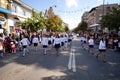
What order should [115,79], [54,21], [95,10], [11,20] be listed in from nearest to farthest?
[115,79] → [11,20] → [54,21] → [95,10]

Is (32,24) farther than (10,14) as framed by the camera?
Yes

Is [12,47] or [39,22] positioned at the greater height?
[39,22]

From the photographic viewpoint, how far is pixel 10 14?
111 feet

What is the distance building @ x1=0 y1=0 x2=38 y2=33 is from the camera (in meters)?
30.5

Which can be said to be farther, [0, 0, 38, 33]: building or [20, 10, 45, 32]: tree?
[20, 10, 45, 32]: tree

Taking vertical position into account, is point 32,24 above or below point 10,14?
below

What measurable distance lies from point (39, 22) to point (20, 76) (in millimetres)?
31954

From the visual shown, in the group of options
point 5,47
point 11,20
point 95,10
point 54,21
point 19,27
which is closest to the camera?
point 5,47

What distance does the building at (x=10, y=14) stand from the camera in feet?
→ 100

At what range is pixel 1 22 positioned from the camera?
30109 mm

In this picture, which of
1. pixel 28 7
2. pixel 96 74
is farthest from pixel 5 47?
pixel 28 7

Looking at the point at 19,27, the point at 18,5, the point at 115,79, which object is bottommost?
the point at 115,79

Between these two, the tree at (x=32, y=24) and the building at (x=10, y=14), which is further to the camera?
the tree at (x=32, y=24)

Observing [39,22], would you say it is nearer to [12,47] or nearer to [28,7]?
[28,7]
